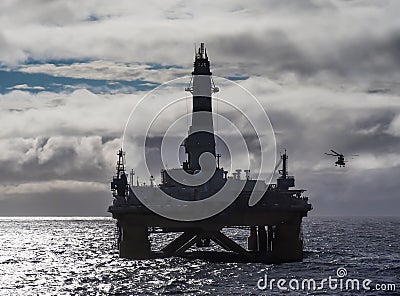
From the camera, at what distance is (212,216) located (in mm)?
73688

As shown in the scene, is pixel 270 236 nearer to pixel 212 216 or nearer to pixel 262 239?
pixel 262 239

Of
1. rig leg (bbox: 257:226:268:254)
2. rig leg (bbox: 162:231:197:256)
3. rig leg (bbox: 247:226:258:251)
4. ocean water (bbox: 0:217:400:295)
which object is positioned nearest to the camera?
ocean water (bbox: 0:217:400:295)

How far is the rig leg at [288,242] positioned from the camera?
74375 millimetres

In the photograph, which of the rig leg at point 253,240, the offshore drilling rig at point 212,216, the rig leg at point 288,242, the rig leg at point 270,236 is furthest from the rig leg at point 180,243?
the rig leg at point 288,242

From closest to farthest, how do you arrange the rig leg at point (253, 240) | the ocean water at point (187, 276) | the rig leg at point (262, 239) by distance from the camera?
the ocean water at point (187, 276), the rig leg at point (262, 239), the rig leg at point (253, 240)

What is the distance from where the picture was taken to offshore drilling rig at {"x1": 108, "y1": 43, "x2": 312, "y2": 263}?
2891 inches

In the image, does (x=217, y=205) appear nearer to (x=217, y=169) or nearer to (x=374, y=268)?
(x=217, y=169)

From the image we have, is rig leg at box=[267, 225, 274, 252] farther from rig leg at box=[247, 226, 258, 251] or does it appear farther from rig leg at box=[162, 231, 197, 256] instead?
rig leg at box=[162, 231, 197, 256]

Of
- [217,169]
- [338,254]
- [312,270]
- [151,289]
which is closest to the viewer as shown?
[151,289]

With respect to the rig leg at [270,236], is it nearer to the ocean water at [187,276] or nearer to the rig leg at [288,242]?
the rig leg at [288,242]

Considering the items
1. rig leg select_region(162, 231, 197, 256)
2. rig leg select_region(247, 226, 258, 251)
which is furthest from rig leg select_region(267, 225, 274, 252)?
rig leg select_region(162, 231, 197, 256)

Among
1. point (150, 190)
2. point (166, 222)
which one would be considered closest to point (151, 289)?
point (166, 222)

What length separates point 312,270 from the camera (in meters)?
69.9

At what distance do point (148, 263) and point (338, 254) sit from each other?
90.5 feet
